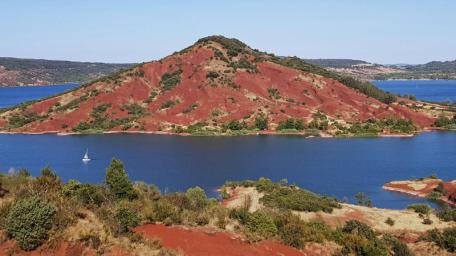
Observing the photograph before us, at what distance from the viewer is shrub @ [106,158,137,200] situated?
36.1 metres

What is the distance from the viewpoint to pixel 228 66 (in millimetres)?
154250

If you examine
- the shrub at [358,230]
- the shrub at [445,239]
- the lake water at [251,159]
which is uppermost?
the shrub at [358,230]

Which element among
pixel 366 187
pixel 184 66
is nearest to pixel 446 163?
pixel 366 187

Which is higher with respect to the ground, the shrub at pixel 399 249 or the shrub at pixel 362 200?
the shrub at pixel 399 249

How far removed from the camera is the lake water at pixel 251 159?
69625 millimetres

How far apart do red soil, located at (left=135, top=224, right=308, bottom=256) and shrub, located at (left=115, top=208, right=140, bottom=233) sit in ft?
1.34

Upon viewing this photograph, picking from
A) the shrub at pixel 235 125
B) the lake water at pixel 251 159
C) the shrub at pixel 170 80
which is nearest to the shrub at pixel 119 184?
the lake water at pixel 251 159

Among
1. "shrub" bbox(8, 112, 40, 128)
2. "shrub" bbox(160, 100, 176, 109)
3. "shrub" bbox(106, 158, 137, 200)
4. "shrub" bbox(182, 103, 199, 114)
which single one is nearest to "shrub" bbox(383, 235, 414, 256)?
"shrub" bbox(106, 158, 137, 200)

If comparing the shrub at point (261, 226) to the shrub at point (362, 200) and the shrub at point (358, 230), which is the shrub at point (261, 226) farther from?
the shrub at point (362, 200)

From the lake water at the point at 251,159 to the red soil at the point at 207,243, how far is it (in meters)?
39.6

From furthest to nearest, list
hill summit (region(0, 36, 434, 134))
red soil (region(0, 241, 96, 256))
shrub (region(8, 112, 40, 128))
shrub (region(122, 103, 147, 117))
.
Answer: shrub (region(122, 103, 147, 117)) < shrub (region(8, 112, 40, 128)) < hill summit (region(0, 36, 434, 134)) < red soil (region(0, 241, 96, 256))

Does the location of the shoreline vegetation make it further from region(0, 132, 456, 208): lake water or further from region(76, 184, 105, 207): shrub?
region(0, 132, 456, 208): lake water

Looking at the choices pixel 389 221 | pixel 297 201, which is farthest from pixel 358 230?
pixel 297 201

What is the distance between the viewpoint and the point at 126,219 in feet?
71.1
